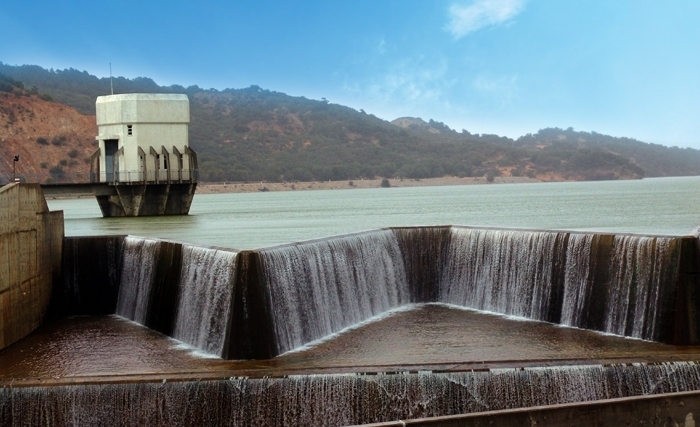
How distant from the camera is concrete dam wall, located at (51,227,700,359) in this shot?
53.1 feet

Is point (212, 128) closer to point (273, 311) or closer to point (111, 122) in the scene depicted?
point (111, 122)

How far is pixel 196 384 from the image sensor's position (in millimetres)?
13734

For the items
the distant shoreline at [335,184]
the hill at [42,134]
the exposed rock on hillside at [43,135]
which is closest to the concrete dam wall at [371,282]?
the hill at [42,134]

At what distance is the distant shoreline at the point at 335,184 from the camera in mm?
103250

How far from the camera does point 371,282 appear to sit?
2042 cm

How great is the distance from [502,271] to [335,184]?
106 meters

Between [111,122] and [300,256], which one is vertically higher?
[111,122]

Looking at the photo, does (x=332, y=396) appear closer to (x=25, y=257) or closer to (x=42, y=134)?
(x=25, y=257)

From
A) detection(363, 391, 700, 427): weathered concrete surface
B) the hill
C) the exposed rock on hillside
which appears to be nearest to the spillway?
detection(363, 391, 700, 427): weathered concrete surface

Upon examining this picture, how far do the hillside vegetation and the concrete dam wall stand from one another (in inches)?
3502

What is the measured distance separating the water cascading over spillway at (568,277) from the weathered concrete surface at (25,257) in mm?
9159

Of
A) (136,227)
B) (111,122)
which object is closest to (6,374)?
(136,227)

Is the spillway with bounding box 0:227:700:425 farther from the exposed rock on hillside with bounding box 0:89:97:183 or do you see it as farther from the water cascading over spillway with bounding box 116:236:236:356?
the exposed rock on hillside with bounding box 0:89:97:183

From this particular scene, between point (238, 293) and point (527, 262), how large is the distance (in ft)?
21.9
